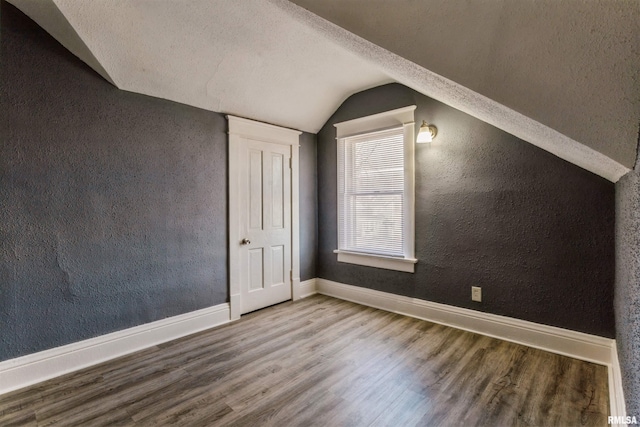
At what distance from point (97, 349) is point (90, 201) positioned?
1.16 m

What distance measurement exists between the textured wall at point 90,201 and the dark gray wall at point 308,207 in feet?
4.01

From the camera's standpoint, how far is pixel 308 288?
4.00 meters

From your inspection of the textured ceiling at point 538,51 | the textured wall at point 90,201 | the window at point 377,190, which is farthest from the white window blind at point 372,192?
the textured ceiling at point 538,51

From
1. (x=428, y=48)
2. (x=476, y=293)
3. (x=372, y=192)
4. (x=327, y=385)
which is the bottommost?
(x=327, y=385)

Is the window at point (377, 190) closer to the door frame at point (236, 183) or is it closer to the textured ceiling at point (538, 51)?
the door frame at point (236, 183)

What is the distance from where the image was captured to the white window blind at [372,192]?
11.0 ft

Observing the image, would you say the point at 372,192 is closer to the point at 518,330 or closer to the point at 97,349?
the point at 518,330

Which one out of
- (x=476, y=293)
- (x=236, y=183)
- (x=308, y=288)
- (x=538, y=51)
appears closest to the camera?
(x=538, y=51)

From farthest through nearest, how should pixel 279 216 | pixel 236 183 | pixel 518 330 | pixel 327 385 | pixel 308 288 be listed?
pixel 308 288, pixel 279 216, pixel 236 183, pixel 518 330, pixel 327 385

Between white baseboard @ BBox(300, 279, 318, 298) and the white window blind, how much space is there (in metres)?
0.67

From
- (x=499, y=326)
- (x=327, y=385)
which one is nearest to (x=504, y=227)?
(x=499, y=326)

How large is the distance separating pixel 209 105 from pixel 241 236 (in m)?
1.39

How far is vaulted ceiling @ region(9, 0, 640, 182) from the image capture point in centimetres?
82

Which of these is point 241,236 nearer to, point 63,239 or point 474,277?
point 63,239
